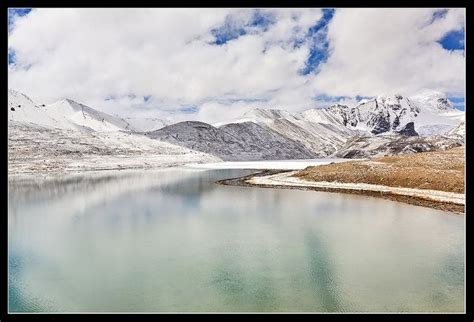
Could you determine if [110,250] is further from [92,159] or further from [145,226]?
[92,159]

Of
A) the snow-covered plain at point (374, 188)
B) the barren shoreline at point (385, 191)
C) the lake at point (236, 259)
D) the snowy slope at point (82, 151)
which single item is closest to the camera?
the lake at point (236, 259)

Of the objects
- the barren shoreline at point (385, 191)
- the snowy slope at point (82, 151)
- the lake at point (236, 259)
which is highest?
the snowy slope at point (82, 151)

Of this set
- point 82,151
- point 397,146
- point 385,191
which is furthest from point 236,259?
point 397,146

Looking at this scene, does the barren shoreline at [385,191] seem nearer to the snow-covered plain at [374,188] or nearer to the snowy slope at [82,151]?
the snow-covered plain at [374,188]

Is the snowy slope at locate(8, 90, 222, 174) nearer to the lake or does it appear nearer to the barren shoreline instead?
the barren shoreline

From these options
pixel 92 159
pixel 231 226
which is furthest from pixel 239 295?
pixel 92 159

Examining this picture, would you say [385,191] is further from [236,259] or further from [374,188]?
[236,259]

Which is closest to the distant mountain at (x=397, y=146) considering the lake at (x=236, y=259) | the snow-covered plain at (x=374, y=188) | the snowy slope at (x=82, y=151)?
the snowy slope at (x=82, y=151)

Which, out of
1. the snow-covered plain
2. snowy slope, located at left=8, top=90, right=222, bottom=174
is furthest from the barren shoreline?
snowy slope, located at left=8, top=90, right=222, bottom=174
